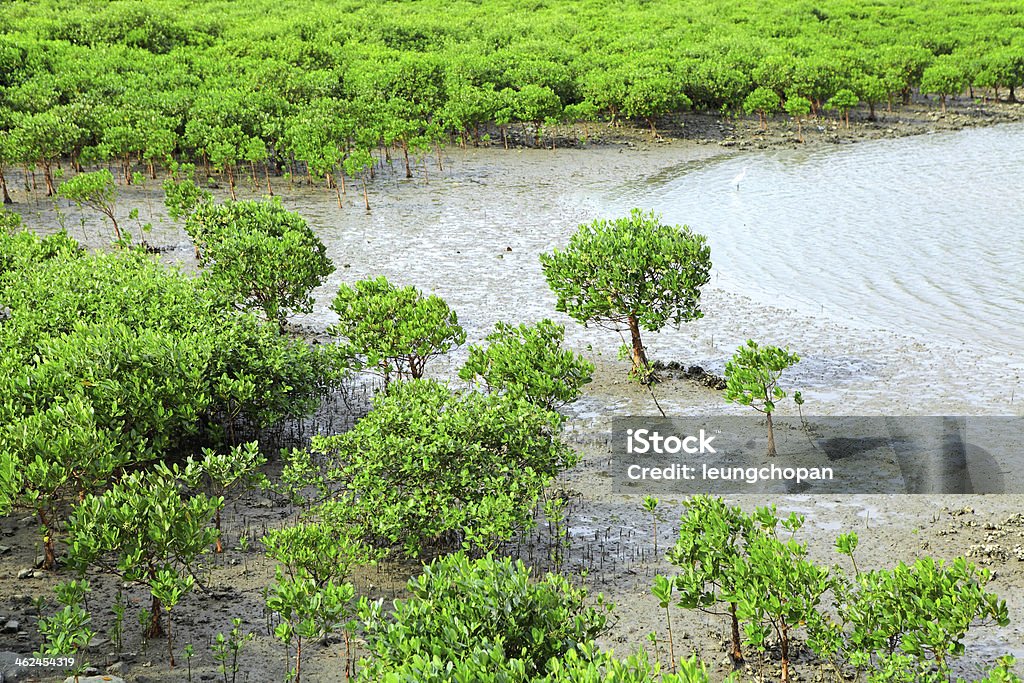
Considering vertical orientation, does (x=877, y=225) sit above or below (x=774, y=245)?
above

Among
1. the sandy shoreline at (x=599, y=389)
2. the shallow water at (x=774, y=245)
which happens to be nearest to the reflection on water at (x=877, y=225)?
the shallow water at (x=774, y=245)

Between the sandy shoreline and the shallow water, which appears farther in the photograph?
the shallow water

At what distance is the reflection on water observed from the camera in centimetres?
2873

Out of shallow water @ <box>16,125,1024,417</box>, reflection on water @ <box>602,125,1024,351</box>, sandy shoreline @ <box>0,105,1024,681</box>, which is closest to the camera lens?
sandy shoreline @ <box>0,105,1024,681</box>

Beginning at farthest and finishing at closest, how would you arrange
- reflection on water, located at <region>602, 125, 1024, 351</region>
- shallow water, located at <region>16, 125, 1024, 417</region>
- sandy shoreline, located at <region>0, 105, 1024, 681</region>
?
reflection on water, located at <region>602, 125, 1024, 351</region> → shallow water, located at <region>16, 125, 1024, 417</region> → sandy shoreline, located at <region>0, 105, 1024, 681</region>

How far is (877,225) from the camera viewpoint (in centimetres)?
3812

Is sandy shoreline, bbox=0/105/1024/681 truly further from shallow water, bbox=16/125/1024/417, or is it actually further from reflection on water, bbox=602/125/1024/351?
reflection on water, bbox=602/125/1024/351

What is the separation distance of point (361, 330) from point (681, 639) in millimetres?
9932

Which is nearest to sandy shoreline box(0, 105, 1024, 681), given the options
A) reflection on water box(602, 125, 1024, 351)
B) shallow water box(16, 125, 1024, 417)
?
shallow water box(16, 125, 1024, 417)

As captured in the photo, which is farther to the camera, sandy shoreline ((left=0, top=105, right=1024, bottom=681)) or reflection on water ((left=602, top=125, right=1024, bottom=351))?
reflection on water ((left=602, top=125, right=1024, bottom=351))

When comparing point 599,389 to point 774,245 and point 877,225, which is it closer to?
point 774,245

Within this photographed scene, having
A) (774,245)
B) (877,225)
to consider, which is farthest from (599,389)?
(877,225)

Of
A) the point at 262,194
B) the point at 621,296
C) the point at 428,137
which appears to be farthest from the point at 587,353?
the point at 428,137

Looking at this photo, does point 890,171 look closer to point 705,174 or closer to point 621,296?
point 705,174
